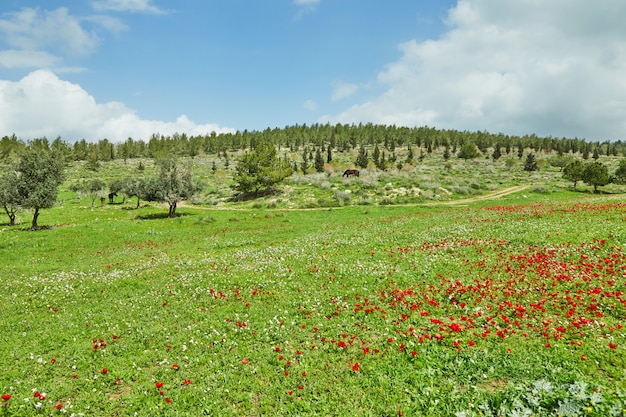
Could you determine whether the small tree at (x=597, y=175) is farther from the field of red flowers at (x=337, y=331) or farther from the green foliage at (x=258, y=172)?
the green foliage at (x=258, y=172)

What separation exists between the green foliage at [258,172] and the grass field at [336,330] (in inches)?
1804

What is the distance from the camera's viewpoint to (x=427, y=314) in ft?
38.0

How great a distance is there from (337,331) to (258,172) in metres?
59.7

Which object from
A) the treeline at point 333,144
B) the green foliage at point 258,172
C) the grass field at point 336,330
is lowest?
the grass field at point 336,330

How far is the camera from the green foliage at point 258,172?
6638cm

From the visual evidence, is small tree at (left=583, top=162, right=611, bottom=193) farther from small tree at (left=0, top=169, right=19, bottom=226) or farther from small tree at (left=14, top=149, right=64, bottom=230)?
small tree at (left=0, top=169, right=19, bottom=226)

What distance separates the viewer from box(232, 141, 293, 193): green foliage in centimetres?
6638

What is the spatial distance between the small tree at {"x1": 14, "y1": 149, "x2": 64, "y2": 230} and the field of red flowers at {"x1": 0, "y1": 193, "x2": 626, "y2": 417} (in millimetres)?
18226

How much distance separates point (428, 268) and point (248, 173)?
189 feet

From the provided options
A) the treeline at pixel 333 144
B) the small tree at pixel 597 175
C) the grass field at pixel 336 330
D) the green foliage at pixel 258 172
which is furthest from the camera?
the treeline at pixel 333 144

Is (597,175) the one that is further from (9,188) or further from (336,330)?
(9,188)

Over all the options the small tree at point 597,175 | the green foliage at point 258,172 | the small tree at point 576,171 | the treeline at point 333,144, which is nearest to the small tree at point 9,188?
the green foliage at point 258,172

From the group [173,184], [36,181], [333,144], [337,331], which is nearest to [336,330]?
[337,331]

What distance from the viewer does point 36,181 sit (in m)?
35.3
